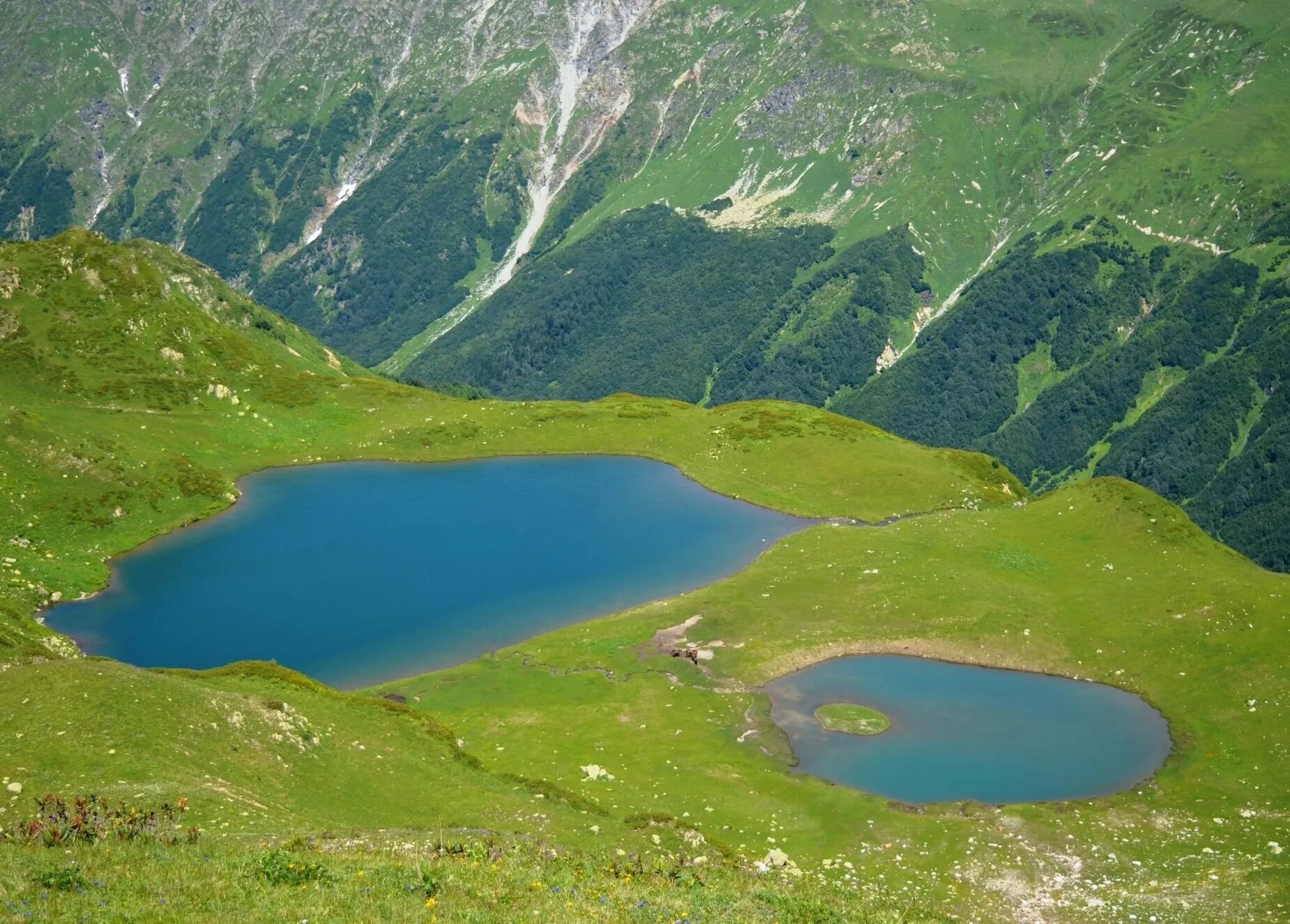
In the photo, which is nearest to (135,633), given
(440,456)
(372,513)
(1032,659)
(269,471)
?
(372,513)

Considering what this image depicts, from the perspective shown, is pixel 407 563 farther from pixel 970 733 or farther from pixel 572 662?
pixel 970 733

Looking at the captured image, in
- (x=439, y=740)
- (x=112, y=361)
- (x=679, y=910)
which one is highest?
(x=112, y=361)

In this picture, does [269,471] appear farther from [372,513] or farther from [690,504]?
[690,504]

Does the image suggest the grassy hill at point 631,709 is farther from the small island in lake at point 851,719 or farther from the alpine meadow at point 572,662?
the small island in lake at point 851,719

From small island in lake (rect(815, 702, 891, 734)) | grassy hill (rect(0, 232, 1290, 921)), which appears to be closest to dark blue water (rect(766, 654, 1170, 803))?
small island in lake (rect(815, 702, 891, 734))


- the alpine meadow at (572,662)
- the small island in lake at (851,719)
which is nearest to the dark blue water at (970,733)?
the alpine meadow at (572,662)
